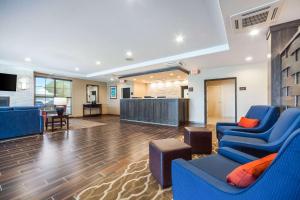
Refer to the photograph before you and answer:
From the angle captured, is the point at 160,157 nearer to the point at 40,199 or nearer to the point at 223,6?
the point at 40,199

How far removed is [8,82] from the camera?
617 centimetres

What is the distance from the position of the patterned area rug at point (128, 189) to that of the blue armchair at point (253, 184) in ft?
1.52

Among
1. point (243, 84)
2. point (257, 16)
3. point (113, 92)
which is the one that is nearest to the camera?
point (257, 16)

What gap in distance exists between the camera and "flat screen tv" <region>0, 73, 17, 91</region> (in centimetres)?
601

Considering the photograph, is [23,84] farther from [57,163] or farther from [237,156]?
[237,156]

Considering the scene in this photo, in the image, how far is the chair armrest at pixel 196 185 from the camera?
87 centimetres

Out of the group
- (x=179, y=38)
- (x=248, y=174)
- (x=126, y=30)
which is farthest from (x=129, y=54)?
(x=248, y=174)

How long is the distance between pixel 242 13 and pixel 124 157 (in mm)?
3088

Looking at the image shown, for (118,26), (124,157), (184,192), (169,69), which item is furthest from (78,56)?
(184,192)

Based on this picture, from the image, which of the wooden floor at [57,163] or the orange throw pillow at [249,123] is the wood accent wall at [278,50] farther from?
the wooden floor at [57,163]

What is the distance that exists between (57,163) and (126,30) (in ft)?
9.50

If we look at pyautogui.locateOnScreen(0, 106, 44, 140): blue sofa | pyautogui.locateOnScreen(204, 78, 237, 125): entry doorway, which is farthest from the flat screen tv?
pyautogui.locateOnScreen(204, 78, 237, 125): entry doorway

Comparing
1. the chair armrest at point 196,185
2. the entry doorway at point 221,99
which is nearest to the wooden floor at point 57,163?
the chair armrest at point 196,185

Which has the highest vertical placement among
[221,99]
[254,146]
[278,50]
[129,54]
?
[129,54]
